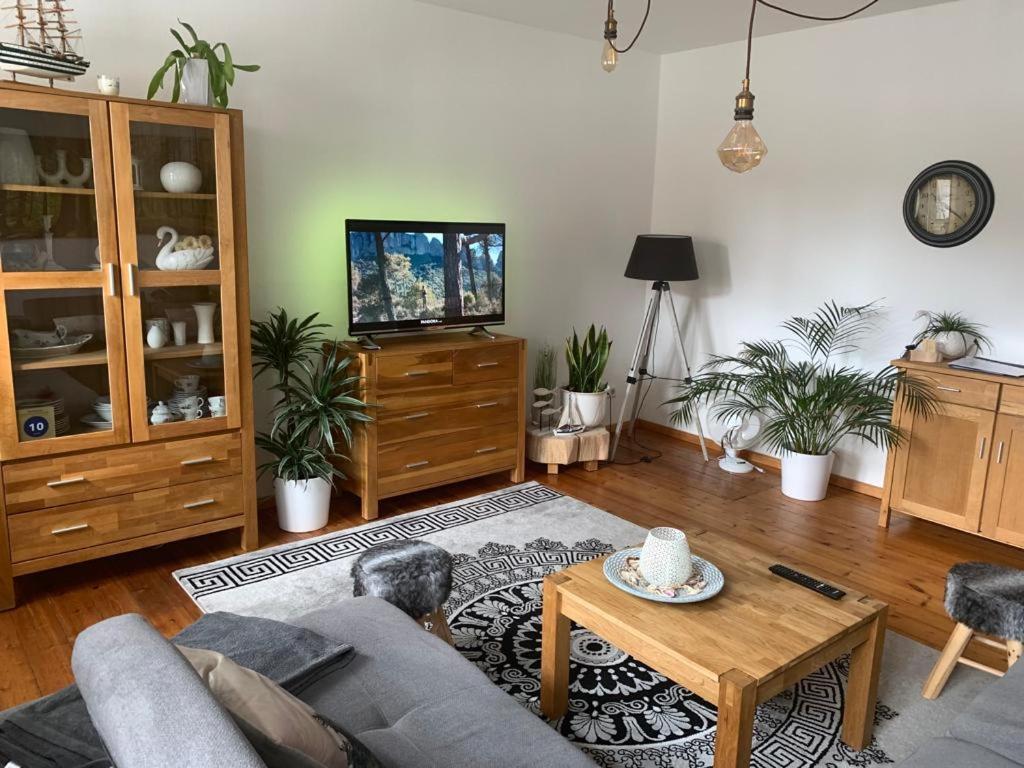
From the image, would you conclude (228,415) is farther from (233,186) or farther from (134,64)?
(134,64)

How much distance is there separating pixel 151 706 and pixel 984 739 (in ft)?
5.22

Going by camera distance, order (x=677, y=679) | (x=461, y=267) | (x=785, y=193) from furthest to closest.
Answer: (x=785, y=193), (x=461, y=267), (x=677, y=679)

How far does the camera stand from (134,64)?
3250 mm

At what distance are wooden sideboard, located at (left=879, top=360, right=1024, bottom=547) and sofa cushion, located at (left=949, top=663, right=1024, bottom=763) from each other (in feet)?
6.44

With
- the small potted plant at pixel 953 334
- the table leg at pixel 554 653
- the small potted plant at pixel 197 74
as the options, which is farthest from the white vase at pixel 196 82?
the small potted plant at pixel 953 334

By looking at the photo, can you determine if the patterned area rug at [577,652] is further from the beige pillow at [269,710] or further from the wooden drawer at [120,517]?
the beige pillow at [269,710]

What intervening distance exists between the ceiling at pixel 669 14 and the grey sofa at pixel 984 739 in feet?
10.9

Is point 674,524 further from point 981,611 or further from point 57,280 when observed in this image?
point 57,280

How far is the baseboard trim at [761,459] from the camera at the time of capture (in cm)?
442

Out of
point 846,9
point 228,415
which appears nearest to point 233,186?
point 228,415

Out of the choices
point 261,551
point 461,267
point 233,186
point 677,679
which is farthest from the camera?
point 461,267

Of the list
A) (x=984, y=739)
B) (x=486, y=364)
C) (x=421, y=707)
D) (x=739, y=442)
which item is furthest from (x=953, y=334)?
(x=421, y=707)

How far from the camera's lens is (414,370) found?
3.83m

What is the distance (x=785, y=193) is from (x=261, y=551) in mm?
3524
